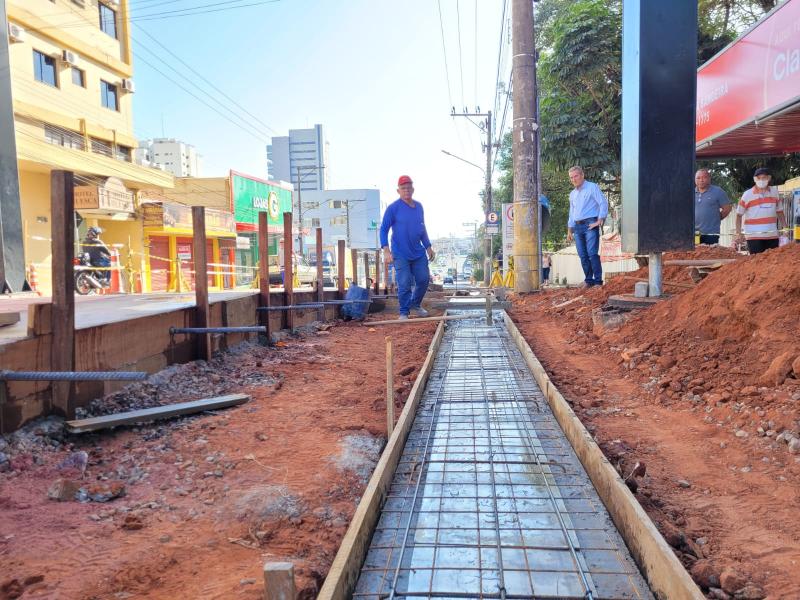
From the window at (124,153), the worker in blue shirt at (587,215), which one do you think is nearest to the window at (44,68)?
the window at (124,153)

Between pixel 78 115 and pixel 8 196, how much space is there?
1847cm

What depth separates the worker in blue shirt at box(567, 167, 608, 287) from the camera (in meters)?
7.74

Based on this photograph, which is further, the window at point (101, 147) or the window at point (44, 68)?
the window at point (101, 147)

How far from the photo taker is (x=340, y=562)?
1.88 meters

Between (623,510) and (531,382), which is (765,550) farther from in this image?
(531,382)

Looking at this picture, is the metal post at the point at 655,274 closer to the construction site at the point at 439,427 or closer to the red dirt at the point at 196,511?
the construction site at the point at 439,427

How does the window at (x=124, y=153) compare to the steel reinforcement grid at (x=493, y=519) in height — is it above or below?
above

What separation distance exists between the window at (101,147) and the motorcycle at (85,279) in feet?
30.7

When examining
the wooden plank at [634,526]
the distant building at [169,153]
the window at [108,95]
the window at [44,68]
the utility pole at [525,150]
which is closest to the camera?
the wooden plank at [634,526]

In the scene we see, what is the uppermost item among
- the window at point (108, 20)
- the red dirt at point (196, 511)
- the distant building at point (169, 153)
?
the distant building at point (169, 153)

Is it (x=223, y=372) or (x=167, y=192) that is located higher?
(x=167, y=192)

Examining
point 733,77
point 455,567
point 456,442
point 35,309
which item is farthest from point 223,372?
point 733,77

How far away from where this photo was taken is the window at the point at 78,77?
19500 millimetres

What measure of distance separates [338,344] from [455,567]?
4.85 meters
